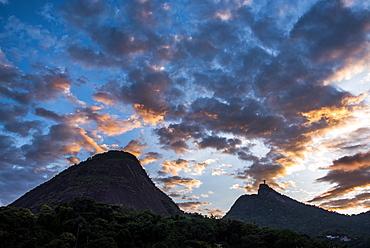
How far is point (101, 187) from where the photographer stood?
124938mm

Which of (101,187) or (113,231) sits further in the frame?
(101,187)

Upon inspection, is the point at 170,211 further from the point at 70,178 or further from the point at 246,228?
the point at 246,228

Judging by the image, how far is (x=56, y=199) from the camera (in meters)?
114

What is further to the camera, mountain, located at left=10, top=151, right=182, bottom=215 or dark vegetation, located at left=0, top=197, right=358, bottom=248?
Result: mountain, located at left=10, top=151, right=182, bottom=215

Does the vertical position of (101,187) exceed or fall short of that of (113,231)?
it exceeds it

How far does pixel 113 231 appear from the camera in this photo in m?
72.3

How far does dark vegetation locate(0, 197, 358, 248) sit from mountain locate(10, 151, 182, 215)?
1206 inches

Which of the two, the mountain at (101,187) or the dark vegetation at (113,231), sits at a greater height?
the mountain at (101,187)

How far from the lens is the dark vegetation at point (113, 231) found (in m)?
58.2

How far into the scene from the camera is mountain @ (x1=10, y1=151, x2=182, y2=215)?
390 feet

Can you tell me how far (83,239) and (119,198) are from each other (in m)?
58.4

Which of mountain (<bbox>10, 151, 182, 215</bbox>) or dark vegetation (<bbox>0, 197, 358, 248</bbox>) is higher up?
mountain (<bbox>10, 151, 182, 215</bbox>)

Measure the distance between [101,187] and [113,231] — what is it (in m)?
56.0

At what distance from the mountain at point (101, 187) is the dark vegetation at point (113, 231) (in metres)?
30.6
